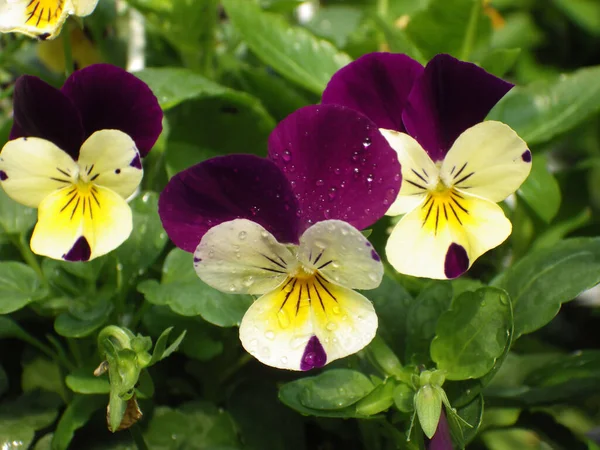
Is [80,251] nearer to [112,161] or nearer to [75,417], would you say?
[112,161]

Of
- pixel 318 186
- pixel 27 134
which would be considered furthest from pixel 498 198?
pixel 27 134

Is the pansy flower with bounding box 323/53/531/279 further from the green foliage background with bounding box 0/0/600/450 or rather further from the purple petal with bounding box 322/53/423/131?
the green foliage background with bounding box 0/0/600/450

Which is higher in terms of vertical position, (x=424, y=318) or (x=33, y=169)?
(x=33, y=169)

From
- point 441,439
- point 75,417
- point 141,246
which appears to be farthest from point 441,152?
point 75,417

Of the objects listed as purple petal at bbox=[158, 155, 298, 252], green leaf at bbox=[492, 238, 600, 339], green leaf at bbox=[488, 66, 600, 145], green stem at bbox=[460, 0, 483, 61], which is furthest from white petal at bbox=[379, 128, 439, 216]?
green stem at bbox=[460, 0, 483, 61]

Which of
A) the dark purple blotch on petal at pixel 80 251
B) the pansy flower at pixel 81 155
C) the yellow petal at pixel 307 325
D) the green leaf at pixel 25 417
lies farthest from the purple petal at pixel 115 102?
the green leaf at pixel 25 417

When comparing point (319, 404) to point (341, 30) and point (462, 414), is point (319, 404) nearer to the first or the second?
point (462, 414)

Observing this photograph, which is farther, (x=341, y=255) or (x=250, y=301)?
(x=250, y=301)

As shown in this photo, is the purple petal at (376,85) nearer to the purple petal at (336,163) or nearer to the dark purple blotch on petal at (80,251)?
the purple petal at (336,163)
